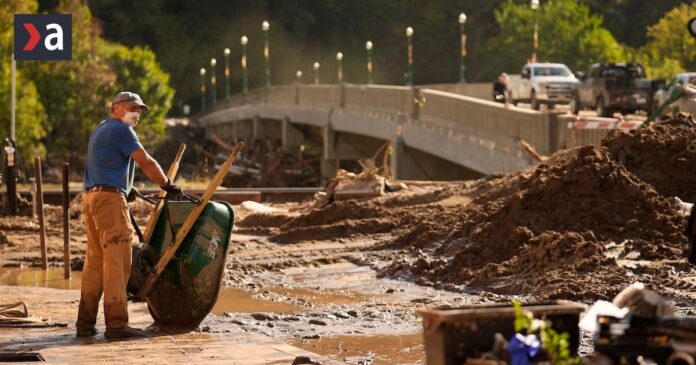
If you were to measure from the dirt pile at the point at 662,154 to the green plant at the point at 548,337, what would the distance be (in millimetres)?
13151

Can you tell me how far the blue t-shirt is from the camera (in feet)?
46.0

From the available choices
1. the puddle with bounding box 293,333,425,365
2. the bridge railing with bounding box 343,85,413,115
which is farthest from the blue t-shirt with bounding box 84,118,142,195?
the bridge railing with bounding box 343,85,413,115

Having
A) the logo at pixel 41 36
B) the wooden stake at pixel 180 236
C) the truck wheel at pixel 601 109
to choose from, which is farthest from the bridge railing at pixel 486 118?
the wooden stake at pixel 180 236

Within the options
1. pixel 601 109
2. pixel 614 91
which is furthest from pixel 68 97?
pixel 614 91

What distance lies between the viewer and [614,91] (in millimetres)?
51656

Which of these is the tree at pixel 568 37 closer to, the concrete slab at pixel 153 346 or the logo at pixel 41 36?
the logo at pixel 41 36

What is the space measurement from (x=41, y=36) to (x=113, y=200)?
735 inches

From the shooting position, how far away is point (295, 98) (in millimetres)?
83000

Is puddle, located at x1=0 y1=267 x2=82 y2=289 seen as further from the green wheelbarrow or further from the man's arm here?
the man's arm

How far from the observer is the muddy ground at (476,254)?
16.1m

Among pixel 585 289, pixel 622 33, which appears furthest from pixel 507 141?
pixel 622 33

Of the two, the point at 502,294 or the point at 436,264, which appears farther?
the point at 436,264

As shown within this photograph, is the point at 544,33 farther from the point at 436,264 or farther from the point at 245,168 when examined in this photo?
the point at 436,264

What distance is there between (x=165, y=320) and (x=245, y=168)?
65934 mm
